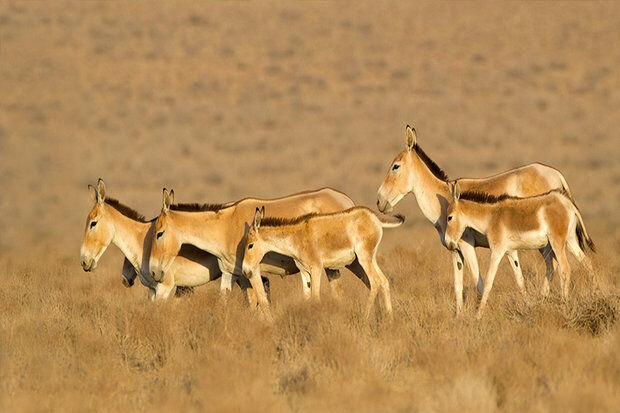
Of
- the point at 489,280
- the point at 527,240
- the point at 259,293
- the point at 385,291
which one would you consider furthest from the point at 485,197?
the point at 259,293

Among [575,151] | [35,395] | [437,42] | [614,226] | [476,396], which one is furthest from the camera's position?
[437,42]

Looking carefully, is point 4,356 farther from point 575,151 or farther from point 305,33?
point 305,33

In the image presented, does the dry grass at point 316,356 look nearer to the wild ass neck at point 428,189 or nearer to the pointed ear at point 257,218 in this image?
the pointed ear at point 257,218

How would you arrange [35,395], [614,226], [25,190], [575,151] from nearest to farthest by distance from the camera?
[35,395] < [614,226] < [25,190] < [575,151]

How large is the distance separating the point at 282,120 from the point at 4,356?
1111 inches

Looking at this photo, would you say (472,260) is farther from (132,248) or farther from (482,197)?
(132,248)

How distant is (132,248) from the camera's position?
12000 mm

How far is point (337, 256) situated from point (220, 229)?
165 centimetres

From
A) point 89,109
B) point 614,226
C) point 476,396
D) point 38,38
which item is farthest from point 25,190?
point 476,396

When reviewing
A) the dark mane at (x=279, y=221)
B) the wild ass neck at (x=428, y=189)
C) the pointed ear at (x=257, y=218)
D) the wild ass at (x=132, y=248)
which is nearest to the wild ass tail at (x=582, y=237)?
the wild ass neck at (x=428, y=189)

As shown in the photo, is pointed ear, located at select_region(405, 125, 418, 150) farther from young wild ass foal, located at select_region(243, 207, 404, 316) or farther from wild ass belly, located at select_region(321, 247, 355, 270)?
wild ass belly, located at select_region(321, 247, 355, 270)

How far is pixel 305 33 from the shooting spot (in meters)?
44.9

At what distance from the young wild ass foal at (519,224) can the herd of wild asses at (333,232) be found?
0.04 ft

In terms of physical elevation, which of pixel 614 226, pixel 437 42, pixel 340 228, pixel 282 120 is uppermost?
pixel 437 42
